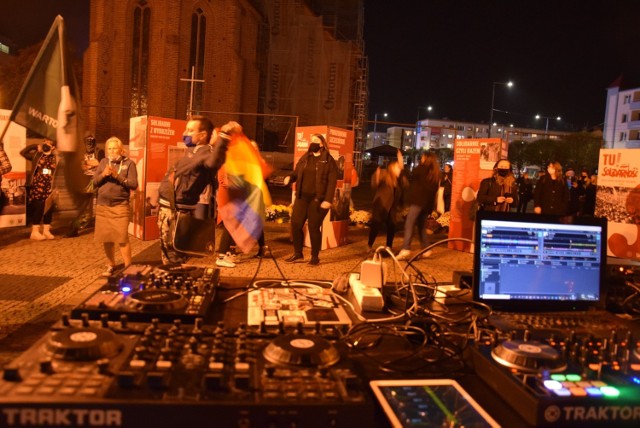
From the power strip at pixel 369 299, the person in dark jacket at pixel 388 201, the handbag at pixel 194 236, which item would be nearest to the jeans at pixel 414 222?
the person in dark jacket at pixel 388 201

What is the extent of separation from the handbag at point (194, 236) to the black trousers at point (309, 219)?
4104 mm

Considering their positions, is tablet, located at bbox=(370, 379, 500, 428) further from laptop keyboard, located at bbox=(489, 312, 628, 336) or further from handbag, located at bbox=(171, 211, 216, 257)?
handbag, located at bbox=(171, 211, 216, 257)

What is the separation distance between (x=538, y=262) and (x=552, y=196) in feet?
29.3

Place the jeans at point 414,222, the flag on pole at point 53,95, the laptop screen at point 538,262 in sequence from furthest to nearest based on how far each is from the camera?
the jeans at point 414,222
the flag on pole at point 53,95
the laptop screen at point 538,262

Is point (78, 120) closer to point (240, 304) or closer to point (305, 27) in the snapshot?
point (240, 304)

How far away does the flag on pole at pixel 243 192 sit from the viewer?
7.09m

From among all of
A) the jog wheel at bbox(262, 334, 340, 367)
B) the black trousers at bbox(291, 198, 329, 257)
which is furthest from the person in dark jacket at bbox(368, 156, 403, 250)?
the jog wheel at bbox(262, 334, 340, 367)

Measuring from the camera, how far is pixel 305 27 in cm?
3134

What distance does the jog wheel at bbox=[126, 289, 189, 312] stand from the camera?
6.14ft

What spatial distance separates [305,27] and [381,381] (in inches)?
1253

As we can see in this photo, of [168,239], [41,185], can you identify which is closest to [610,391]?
[168,239]

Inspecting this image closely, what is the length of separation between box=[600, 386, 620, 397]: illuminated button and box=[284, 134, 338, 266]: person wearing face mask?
7.67 m

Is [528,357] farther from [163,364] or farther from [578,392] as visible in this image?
[163,364]

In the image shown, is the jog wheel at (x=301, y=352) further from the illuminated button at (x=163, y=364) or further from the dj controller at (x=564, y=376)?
the dj controller at (x=564, y=376)
